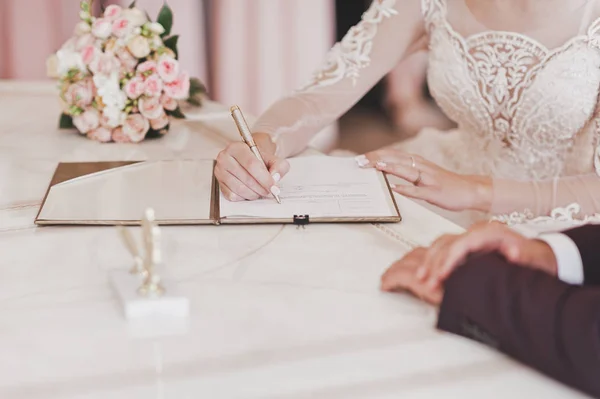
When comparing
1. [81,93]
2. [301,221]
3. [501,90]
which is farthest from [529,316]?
[81,93]

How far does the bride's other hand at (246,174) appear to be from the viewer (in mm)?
1076

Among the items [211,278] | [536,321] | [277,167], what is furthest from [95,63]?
[536,321]

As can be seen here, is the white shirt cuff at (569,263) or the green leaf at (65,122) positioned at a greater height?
the white shirt cuff at (569,263)

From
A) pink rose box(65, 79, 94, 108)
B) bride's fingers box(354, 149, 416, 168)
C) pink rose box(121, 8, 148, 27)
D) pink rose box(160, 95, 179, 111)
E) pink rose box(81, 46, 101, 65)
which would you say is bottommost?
bride's fingers box(354, 149, 416, 168)

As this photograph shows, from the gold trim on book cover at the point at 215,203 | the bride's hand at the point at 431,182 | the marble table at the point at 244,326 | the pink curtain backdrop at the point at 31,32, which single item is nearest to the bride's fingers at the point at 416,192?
the bride's hand at the point at 431,182

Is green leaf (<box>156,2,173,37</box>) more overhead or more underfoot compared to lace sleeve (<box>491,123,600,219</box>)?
more overhead

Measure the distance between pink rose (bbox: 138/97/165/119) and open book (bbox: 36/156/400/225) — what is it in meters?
0.20

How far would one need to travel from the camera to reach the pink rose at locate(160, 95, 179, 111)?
1.47 m

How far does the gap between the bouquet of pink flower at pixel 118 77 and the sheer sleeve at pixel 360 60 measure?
0.25m

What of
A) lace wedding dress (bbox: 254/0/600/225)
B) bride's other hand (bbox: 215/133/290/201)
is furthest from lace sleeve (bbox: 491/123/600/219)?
bride's other hand (bbox: 215/133/290/201)

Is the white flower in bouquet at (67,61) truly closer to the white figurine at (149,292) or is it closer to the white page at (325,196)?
the white page at (325,196)

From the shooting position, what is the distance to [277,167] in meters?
1.13

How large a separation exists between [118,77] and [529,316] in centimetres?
101

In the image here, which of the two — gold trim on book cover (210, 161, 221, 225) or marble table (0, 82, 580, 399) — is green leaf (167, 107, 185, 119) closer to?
gold trim on book cover (210, 161, 221, 225)
